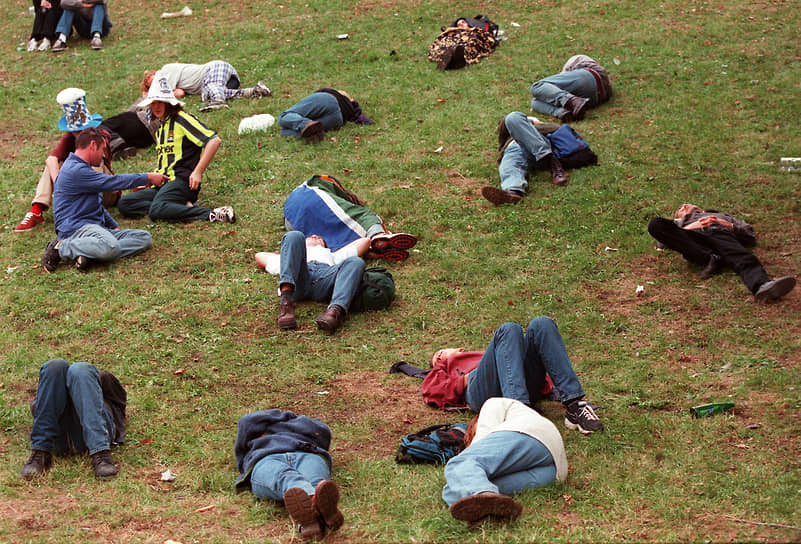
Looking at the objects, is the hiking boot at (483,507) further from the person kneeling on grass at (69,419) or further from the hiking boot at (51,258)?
the hiking boot at (51,258)

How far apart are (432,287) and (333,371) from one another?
1807mm

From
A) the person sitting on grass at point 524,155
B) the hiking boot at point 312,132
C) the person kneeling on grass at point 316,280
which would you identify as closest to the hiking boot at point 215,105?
the hiking boot at point 312,132

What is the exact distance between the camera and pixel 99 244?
350 inches

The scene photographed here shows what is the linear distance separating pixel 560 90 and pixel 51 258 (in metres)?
7.50

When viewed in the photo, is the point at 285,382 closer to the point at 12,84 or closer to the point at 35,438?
the point at 35,438

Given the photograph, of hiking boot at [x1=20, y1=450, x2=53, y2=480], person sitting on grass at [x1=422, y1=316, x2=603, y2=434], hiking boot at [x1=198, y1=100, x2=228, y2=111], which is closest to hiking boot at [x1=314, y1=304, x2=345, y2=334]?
person sitting on grass at [x1=422, y1=316, x2=603, y2=434]

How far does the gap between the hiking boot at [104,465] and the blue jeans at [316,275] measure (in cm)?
272

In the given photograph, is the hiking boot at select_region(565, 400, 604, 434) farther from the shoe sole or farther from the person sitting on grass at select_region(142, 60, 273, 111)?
the person sitting on grass at select_region(142, 60, 273, 111)

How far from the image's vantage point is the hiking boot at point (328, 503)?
4.40 metres

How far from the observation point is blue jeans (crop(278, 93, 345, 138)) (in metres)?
12.1

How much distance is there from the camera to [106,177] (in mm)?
8812

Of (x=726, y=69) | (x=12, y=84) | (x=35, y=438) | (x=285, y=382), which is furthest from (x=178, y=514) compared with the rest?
(x=12, y=84)

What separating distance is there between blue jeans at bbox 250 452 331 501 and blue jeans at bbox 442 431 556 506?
31.1 inches

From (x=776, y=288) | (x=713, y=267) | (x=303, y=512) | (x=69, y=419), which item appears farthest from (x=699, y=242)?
(x=69, y=419)
